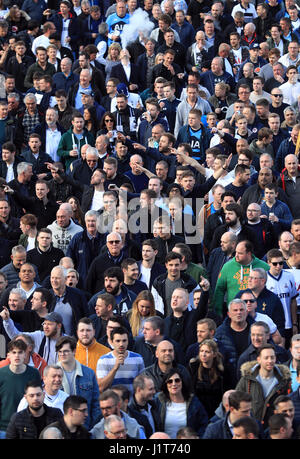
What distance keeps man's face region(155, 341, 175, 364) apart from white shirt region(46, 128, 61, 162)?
263 inches

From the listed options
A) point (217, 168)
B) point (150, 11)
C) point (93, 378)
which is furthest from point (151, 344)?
point (150, 11)

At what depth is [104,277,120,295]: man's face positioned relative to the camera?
1274cm

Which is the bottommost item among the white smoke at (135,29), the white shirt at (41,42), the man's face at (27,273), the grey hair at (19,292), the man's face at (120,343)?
the man's face at (120,343)

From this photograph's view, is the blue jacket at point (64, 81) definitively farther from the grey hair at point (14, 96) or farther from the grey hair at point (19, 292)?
the grey hair at point (19, 292)

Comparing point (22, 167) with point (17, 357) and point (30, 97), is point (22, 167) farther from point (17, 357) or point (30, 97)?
point (17, 357)

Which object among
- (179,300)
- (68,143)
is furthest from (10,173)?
(179,300)

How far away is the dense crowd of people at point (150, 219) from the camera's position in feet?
35.6

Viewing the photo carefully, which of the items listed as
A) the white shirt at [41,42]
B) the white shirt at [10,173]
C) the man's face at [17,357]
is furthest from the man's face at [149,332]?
the white shirt at [41,42]

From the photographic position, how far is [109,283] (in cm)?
1275

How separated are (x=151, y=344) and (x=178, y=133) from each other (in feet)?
20.6

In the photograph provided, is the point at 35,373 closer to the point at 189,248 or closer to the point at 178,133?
the point at 189,248

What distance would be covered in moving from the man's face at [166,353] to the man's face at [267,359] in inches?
31.7

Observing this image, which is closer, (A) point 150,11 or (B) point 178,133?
(B) point 178,133

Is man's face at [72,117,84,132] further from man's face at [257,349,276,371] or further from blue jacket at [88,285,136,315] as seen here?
man's face at [257,349,276,371]
